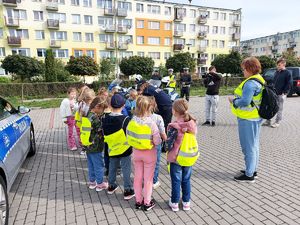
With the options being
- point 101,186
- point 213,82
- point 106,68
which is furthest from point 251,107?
point 106,68

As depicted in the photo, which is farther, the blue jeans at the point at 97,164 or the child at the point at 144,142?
the blue jeans at the point at 97,164

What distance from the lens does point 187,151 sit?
9.53 ft

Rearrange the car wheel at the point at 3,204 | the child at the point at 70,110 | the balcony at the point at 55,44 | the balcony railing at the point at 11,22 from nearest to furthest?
the car wheel at the point at 3,204 → the child at the point at 70,110 → the balcony railing at the point at 11,22 → the balcony at the point at 55,44

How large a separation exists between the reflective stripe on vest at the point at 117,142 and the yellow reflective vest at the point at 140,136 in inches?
11.0

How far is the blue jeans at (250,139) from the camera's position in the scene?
3.66 metres

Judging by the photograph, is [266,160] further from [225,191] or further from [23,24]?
[23,24]

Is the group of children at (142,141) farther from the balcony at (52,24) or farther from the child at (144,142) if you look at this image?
the balcony at (52,24)

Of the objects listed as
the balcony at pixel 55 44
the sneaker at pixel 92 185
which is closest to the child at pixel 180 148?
the sneaker at pixel 92 185

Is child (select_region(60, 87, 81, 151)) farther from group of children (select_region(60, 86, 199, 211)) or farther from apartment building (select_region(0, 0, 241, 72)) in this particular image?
apartment building (select_region(0, 0, 241, 72))

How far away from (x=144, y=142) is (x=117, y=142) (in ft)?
1.70

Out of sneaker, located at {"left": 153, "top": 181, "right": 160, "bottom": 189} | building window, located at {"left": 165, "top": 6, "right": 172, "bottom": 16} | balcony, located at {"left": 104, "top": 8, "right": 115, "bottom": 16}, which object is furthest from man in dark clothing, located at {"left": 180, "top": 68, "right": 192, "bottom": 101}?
building window, located at {"left": 165, "top": 6, "right": 172, "bottom": 16}

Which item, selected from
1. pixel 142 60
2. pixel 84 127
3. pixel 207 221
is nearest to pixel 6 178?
pixel 84 127

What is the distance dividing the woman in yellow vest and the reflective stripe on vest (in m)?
1.89

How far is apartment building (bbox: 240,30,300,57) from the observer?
78738 mm
